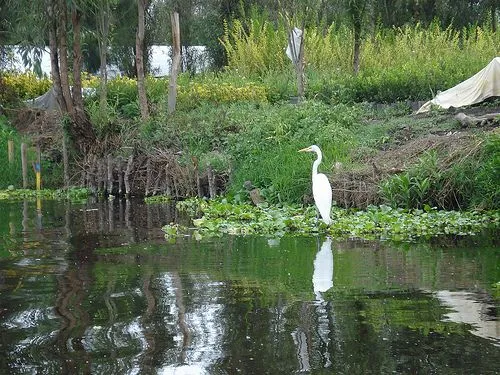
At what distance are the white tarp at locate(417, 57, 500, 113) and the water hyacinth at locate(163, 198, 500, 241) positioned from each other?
26.8 feet

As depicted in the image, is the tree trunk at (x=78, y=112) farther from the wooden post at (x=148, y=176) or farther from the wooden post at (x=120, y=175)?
the wooden post at (x=148, y=176)

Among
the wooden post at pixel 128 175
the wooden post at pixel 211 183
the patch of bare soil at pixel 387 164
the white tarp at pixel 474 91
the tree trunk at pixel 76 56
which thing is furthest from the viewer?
the tree trunk at pixel 76 56

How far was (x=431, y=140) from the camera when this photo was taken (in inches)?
789

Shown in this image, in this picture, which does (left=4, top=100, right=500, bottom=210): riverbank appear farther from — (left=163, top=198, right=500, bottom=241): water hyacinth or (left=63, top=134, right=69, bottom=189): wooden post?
(left=163, top=198, right=500, bottom=241): water hyacinth

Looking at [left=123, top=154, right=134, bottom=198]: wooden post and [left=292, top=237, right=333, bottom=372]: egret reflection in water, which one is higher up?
[left=123, top=154, right=134, bottom=198]: wooden post

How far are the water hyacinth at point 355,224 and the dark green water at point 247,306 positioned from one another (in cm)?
70

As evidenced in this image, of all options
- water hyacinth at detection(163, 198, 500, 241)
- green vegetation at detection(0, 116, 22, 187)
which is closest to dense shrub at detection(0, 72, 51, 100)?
green vegetation at detection(0, 116, 22, 187)

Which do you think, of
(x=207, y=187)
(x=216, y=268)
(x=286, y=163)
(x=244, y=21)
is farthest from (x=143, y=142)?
(x=244, y=21)

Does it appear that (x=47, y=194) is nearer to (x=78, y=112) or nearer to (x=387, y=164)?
(x=78, y=112)

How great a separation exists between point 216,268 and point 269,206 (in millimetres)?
7178

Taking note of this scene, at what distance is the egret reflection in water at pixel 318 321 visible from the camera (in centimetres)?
772

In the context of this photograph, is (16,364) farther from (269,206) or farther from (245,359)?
(269,206)

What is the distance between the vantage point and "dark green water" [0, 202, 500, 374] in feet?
25.1

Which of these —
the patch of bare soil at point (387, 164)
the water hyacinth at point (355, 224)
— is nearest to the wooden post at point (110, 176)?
the water hyacinth at point (355, 224)
